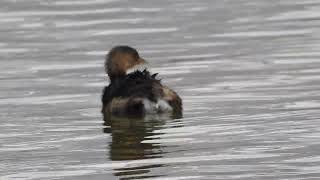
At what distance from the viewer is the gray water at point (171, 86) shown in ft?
38.1

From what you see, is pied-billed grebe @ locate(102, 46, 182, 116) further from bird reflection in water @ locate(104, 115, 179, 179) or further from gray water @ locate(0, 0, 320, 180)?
gray water @ locate(0, 0, 320, 180)

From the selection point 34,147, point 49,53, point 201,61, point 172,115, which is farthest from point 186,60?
point 34,147

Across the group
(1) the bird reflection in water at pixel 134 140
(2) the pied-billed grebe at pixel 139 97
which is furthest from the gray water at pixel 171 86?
(2) the pied-billed grebe at pixel 139 97

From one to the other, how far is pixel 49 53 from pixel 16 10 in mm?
5339

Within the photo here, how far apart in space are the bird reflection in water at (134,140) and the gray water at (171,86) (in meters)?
0.02

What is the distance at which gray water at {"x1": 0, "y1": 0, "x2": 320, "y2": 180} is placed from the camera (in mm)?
11602

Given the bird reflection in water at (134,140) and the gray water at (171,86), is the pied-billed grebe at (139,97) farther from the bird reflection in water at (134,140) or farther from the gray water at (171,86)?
the gray water at (171,86)

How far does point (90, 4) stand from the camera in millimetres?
26875

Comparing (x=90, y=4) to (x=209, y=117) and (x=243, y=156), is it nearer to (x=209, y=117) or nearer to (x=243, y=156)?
(x=209, y=117)

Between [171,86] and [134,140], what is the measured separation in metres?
4.04

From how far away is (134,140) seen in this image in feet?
44.5

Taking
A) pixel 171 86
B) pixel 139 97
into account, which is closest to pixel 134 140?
pixel 139 97

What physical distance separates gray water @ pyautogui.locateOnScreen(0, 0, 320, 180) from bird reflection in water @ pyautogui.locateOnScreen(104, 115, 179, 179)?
0.02m

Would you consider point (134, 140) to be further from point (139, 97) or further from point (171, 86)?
point (171, 86)
